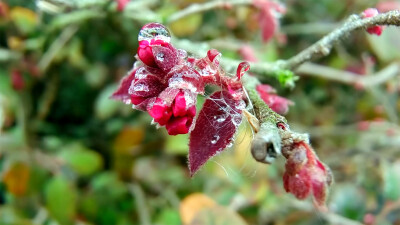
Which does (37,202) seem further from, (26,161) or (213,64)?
(213,64)

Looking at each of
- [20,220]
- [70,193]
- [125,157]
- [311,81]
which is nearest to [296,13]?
[311,81]

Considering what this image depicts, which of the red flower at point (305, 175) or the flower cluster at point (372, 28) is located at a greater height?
the flower cluster at point (372, 28)

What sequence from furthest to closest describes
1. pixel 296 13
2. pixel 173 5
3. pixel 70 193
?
1. pixel 296 13
2. pixel 173 5
3. pixel 70 193

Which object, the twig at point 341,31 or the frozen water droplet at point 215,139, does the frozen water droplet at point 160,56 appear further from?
the twig at point 341,31

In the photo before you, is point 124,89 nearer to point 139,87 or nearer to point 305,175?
point 139,87

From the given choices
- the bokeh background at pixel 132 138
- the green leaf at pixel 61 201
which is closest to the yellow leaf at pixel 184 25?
the bokeh background at pixel 132 138

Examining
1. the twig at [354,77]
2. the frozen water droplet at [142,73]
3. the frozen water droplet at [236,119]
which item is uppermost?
the frozen water droplet at [142,73]

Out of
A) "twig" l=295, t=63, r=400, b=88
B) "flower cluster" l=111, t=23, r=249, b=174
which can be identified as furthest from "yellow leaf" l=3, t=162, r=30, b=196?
"twig" l=295, t=63, r=400, b=88

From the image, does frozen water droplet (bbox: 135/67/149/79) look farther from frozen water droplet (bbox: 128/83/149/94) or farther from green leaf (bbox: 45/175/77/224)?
green leaf (bbox: 45/175/77/224)
